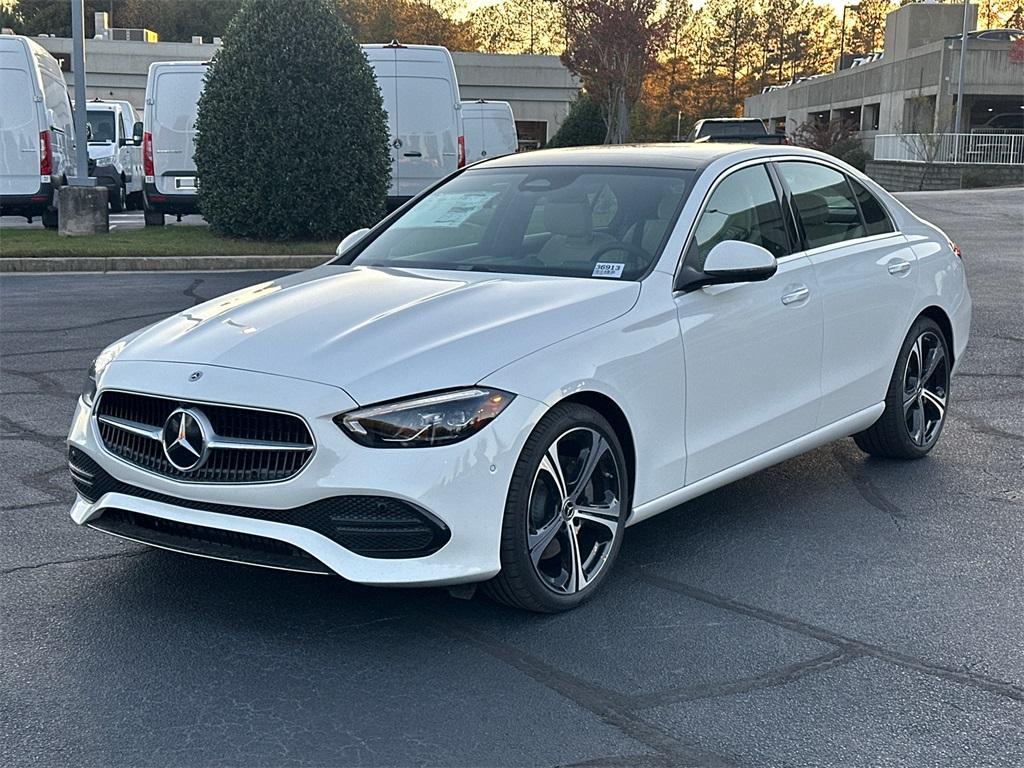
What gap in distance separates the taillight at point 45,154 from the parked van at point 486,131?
9991mm

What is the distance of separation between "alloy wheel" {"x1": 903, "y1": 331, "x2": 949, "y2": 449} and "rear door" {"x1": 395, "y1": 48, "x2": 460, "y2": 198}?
1344 cm

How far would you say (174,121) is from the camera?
19.8 m

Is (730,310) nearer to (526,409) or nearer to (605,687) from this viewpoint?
(526,409)

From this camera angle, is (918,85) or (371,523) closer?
(371,523)

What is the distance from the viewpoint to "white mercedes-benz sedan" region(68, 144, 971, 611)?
4.11 m

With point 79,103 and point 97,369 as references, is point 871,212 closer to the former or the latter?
point 97,369

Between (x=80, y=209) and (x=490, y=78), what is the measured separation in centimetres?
4188

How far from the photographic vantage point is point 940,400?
6863 millimetres

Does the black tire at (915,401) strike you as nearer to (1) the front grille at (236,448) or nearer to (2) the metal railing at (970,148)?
(1) the front grille at (236,448)

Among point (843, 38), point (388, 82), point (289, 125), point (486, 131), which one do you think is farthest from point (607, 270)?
point (843, 38)

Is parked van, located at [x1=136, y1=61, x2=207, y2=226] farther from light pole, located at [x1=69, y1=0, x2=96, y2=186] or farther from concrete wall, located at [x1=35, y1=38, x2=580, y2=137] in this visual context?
concrete wall, located at [x1=35, y1=38, x2=580, y2=137]

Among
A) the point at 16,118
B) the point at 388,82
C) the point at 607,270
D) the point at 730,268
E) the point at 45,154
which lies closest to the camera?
the point at 730,268

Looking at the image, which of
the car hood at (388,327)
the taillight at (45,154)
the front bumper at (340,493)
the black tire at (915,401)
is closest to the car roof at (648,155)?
the car hood at (388,327)

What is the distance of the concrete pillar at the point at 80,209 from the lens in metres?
18.3
